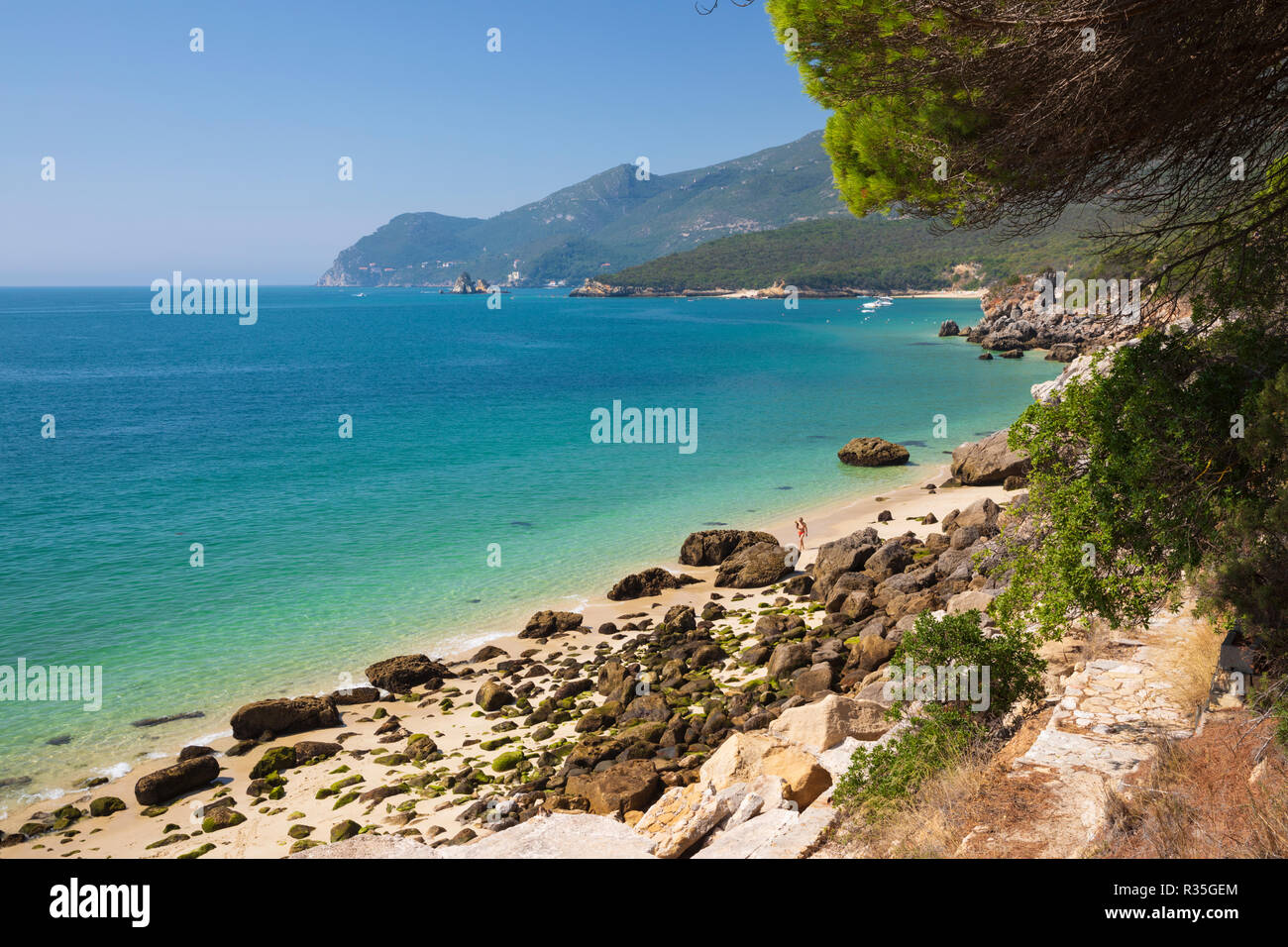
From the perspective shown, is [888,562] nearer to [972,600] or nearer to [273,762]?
[972,600]

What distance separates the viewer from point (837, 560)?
21562 millimetres

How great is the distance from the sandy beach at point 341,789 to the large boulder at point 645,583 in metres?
1.75

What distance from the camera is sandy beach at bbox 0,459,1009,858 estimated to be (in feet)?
39.6

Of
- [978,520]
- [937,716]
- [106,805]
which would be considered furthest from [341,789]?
[978,520]

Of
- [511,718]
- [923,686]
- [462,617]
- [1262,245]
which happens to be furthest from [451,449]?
[1262,245]

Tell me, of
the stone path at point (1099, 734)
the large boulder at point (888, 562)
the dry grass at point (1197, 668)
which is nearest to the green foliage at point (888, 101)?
the dry grass at point (1197, 668)

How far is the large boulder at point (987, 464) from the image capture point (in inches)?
1229

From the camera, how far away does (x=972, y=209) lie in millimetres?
9227

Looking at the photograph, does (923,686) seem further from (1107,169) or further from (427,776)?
(427,776)

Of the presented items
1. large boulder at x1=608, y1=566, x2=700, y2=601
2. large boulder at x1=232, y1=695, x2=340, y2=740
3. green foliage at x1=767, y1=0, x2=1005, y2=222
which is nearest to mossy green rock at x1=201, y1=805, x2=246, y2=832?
large boulder at x1=232, y1=695, x2=340, y2=740

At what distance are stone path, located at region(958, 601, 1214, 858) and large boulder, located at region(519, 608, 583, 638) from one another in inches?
478

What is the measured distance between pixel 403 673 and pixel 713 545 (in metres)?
10.4

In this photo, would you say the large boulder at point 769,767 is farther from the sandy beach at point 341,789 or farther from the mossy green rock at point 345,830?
the mossy green rock at point 345,830

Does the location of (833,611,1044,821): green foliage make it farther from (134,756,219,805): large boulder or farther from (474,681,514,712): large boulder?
(134,756,219,805): large boulder
